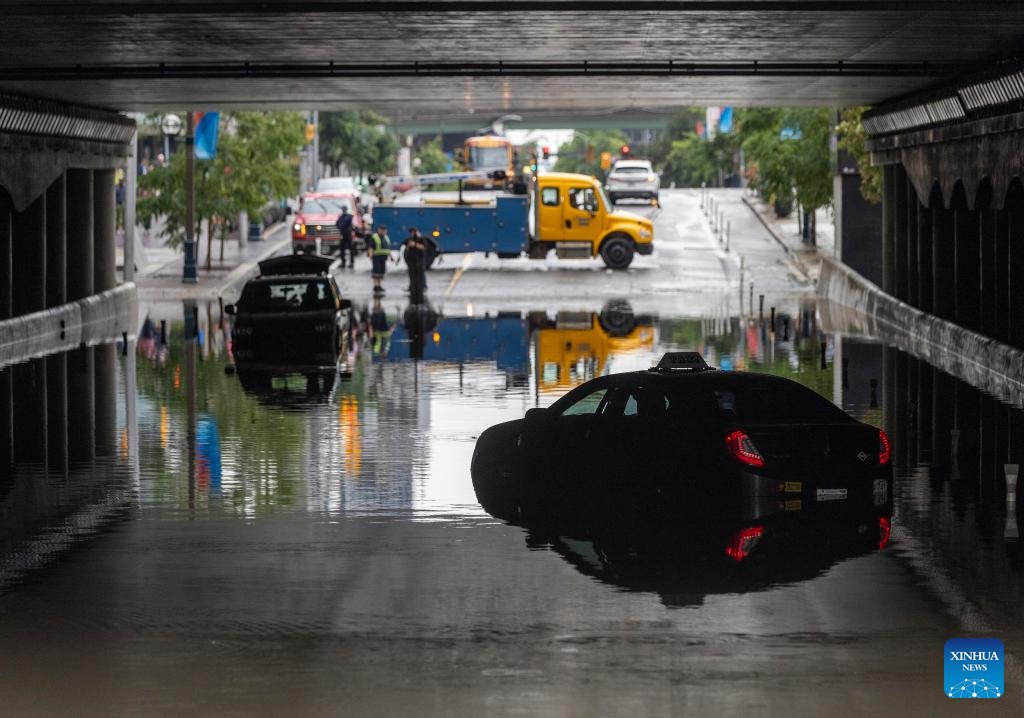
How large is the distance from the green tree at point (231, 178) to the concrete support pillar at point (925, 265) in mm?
25849

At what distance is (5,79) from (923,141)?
17617 mm

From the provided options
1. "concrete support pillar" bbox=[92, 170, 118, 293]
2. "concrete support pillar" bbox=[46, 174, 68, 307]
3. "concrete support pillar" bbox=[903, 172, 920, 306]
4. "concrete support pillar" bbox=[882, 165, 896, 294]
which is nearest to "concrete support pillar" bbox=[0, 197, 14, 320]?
"concrete support pillar" bbox=[46, 174, 68, 307]

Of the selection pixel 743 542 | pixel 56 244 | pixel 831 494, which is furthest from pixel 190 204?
pixel 743 542

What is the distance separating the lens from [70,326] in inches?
1564

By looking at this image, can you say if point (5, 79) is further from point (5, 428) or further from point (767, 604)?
point (767, 604)

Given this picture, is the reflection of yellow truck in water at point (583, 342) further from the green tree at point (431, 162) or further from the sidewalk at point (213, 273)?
the green tree at point (431, 162)

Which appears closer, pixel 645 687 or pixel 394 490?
pixel 645 687

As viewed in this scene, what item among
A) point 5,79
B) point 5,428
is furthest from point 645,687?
point 5,79

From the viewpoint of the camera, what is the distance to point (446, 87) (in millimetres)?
35531

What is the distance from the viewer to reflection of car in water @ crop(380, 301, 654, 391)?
30.8 m

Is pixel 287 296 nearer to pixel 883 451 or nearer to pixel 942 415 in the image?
pixel 942 415

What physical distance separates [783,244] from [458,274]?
588 inches

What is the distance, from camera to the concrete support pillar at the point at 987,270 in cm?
3247

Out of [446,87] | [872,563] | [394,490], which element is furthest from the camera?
[446,87]
